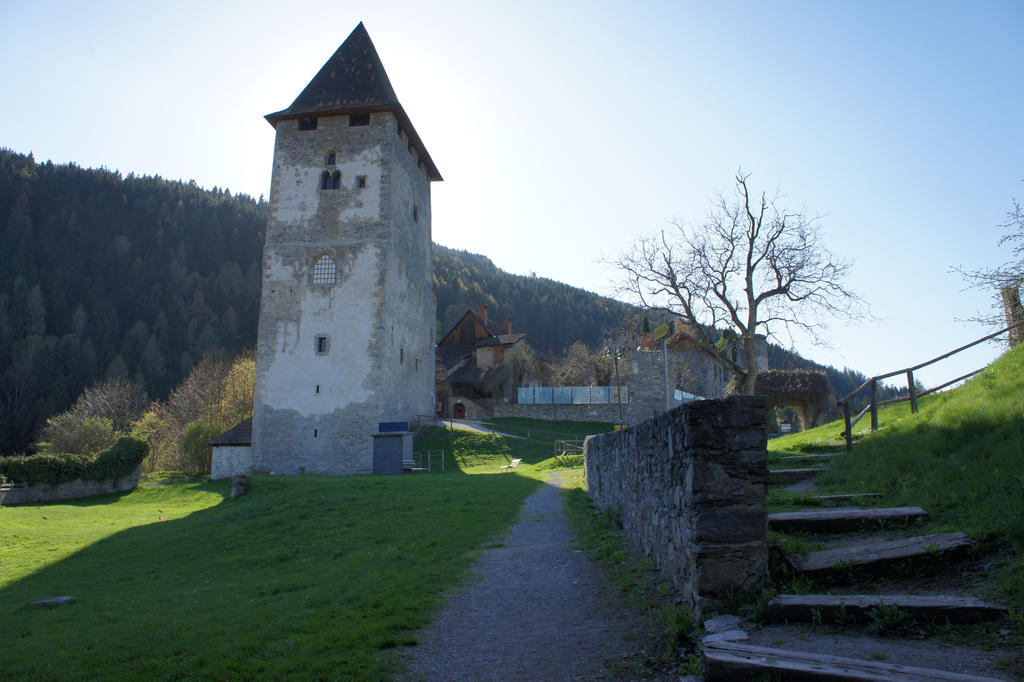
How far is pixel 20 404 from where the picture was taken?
2948 inches

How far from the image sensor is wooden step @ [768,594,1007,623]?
3906 millimetres

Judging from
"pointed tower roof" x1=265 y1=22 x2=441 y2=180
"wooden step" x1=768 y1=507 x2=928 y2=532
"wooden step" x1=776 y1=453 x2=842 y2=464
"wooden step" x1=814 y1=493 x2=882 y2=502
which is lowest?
"wooden step" x1=768 y1=507 x2=928 y2=532

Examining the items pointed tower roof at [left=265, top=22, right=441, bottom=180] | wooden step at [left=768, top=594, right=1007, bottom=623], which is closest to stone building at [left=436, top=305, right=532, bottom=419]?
pointed tower roof at [left=265, top=22, right=441, bottom=180]

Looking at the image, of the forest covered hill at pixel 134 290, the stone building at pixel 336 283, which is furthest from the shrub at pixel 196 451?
the forest covered hill at pixel 134 290

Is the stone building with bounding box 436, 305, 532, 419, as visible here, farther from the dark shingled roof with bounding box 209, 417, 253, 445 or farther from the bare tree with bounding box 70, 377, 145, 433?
the bare tree with bounding box 70, 377, 145, 433

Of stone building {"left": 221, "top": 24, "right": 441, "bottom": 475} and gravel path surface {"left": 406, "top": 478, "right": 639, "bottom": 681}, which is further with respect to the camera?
stone building {"left": 221, "top": 24, "right": 441, "bottom": 475}

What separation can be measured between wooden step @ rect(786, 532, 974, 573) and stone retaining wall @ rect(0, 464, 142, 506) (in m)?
32.5

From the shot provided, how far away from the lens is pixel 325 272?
1236 inches

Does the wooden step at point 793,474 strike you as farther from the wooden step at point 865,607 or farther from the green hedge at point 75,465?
the green hedge at point 75,465

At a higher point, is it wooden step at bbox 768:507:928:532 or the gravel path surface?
wooden step at bbox 768:507:928:532

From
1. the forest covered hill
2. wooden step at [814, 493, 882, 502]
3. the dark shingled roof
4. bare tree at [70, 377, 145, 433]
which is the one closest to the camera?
wooden step at [814, 493, 882, 502]

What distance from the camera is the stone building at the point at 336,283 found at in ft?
99.0

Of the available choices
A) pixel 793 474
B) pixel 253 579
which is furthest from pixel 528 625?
pixel 793 474

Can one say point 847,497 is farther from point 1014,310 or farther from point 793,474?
point 1014,310
